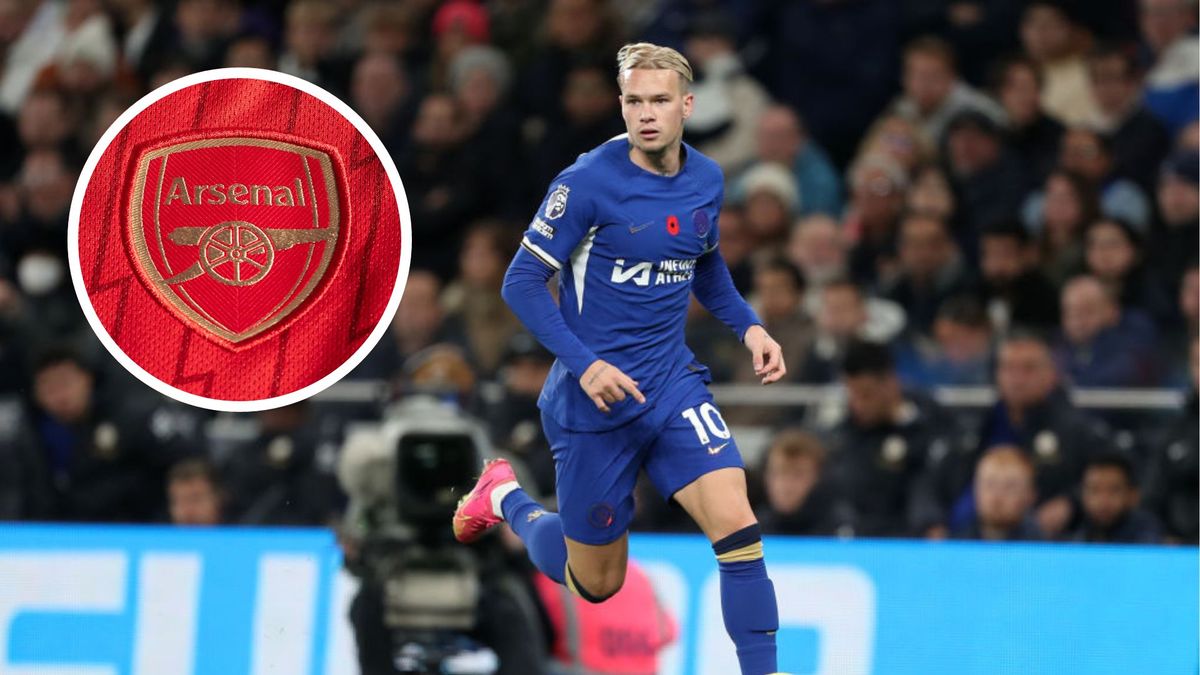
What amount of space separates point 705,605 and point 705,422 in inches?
74.9

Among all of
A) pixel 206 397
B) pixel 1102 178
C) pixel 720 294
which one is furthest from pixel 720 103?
pixel 206 397

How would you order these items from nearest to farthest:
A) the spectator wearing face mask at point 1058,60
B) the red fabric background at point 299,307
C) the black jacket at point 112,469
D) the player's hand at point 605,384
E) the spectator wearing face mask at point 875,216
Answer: the player's hand at point 605,384 → the red fabric background at point 299,307 → the black jacket at point 112,469 → the spectator wearing face mask at point 875,216 → the spectator wearing face mask at point 1058,60

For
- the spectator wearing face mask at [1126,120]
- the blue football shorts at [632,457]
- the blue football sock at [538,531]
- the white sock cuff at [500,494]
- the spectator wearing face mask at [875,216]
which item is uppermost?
the spectator wearing face mask at [1126,120]

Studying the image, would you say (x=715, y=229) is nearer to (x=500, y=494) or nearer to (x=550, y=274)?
(x=550, y=274)

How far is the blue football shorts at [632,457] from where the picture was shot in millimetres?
5637

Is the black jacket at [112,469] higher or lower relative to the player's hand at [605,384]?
lower

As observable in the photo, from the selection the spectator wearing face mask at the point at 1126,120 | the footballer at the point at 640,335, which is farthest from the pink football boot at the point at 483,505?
the spectator wearing face mask at the point at 1126,120

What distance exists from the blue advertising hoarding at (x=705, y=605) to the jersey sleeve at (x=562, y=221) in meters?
2.19

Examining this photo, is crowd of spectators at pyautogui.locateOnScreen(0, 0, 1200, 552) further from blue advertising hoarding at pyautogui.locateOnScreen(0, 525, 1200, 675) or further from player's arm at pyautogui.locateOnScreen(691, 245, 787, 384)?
player's arm at pyautogui.locateOnScreen(691, 245, 787, 384)

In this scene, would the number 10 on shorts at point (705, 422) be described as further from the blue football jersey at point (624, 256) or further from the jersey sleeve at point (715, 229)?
the jersey sleeve at point (715, 229)

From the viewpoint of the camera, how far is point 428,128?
10266 millimetres

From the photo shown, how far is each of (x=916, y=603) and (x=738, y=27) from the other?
409 centimetres

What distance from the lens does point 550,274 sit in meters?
5.62

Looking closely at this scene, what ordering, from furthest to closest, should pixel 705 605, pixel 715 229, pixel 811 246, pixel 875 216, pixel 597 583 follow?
pixel 875 216, pixel 811 246, pixel 705 605, pixel 597 583, pixel 715 229
